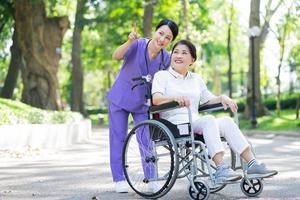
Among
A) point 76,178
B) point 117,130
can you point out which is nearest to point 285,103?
point 76,178

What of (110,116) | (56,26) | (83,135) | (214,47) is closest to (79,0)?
(56,26)

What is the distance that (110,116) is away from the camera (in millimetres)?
6320

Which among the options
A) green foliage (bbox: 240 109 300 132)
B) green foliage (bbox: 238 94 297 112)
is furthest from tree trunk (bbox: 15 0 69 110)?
green foliage (bbox: 238 94 297 112)

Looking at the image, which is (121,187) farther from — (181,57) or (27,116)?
(27,116)

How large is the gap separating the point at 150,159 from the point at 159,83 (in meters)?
0.67

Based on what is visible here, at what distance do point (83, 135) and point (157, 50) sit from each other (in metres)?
11.0

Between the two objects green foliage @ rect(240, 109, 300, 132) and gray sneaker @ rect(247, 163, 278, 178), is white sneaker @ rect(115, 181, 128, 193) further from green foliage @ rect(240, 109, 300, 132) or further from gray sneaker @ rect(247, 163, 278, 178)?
green foliage @ rect(240, 109, 300, 132)

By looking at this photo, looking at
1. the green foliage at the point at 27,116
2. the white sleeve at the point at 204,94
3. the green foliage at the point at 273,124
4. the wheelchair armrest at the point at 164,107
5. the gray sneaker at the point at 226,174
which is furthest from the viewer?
the green foliage at the point at 273,124

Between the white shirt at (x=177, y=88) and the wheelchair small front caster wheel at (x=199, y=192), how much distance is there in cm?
60

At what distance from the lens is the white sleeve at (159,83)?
5719 mm

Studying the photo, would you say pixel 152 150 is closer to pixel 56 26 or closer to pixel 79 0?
pixel 56 26

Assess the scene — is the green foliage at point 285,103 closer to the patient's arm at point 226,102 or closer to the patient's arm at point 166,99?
the patient's arm at point 226,102

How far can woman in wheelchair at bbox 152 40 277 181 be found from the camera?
5305 mm

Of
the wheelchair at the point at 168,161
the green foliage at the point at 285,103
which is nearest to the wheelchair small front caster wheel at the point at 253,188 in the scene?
the wheelchair at the point at 168,161
